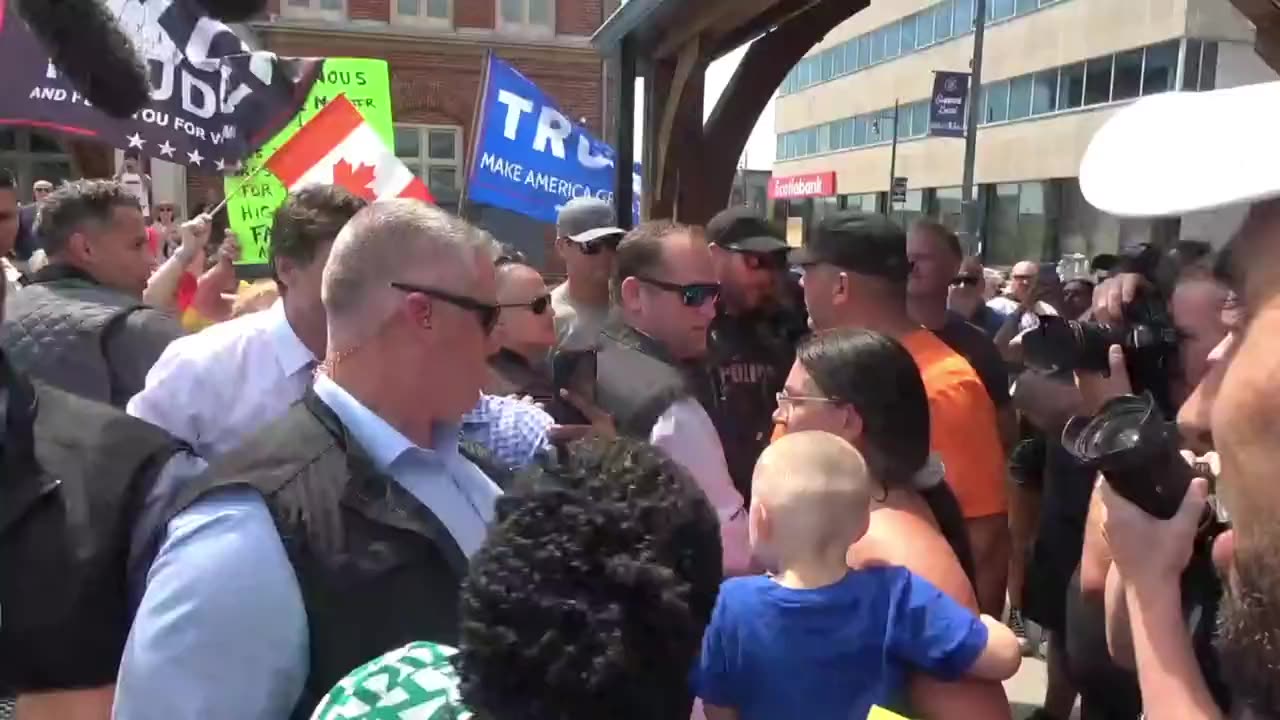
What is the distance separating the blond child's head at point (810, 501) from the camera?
67.5 inches

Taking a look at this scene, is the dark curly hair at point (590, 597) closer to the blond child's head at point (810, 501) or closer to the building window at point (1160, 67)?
the blond child's head at point (810, 501)

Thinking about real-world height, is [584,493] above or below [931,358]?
above

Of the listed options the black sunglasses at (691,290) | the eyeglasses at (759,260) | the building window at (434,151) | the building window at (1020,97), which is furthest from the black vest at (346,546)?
the building window at (1020,97)

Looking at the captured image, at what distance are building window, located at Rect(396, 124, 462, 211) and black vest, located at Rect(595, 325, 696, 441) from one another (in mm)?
17719

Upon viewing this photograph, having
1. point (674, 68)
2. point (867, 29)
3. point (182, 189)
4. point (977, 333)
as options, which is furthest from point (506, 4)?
point (867, 29)

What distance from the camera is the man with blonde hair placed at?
1.27 metres

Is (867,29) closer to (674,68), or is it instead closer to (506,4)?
(506,4)

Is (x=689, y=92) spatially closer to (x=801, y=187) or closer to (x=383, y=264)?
(x=383, y=264)

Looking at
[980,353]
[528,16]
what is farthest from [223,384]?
[528,16]

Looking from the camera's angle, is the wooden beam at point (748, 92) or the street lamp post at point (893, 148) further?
the street lamp post at point (893, 148)

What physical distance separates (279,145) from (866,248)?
11.5ft

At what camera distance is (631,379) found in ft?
9.36

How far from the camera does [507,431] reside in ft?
7.07

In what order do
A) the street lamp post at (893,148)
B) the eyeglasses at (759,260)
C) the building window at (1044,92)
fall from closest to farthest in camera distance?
the eyeglasses at (759,260) < the building window at (1044,92) < the street lamp post at (893,148)
